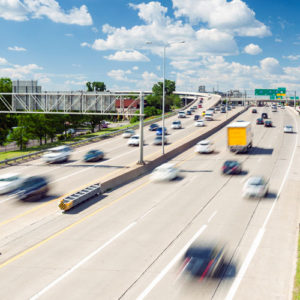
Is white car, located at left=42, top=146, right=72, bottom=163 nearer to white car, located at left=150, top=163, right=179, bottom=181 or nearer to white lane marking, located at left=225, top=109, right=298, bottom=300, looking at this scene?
white car, located at left=150, top=163, right=179, bottom=181

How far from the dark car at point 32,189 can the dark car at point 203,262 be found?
48.6 feet

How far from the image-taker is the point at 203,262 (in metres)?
14.3

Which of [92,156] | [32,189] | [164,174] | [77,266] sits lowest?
[77,266]

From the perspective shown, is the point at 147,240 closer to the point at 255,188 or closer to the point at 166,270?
the point at 166,270

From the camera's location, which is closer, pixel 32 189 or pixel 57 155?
pixel 32 189

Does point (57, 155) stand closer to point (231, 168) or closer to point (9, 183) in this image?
point (9, 183)

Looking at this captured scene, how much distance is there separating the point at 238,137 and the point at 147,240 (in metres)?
27.1

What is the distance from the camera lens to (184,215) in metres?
21.9

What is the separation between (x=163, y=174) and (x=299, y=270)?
17.9 metres

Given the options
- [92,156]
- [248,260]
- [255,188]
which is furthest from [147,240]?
[92,156]

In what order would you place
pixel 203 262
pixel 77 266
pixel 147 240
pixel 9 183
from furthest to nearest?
pixel 9 183 < pixel 147 240 < pixel 77 266 < pixel 203 262

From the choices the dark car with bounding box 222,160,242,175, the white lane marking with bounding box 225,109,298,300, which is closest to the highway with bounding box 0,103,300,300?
the white lane marking with bounding box 225,109,298,300

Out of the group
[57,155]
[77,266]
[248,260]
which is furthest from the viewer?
[57,155]

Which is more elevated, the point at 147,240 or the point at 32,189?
the point at 32,189
